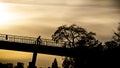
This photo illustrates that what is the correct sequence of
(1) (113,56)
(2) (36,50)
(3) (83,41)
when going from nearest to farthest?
(1) (113,56) → (2) (36,50) → (3) (83,41)

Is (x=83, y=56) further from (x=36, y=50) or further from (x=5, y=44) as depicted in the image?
(x=5, y=44)

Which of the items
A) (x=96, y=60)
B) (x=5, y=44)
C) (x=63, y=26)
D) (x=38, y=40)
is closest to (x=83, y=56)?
(x=96, y=60)

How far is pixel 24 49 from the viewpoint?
3135 inches

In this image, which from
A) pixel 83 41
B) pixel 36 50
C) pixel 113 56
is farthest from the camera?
pixel 83 41

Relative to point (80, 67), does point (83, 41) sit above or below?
above

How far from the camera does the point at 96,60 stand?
2960 inches

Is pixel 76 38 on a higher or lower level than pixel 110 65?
higher

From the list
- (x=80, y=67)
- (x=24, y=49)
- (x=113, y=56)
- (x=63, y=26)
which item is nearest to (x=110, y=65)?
(x=113, y=56)

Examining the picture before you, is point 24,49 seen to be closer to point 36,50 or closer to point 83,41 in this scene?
point 36,50

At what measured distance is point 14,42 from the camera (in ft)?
260

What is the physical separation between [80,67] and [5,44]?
14.2m

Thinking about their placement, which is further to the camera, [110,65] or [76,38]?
[76,38]

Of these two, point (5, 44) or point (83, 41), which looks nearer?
point (5, 44)

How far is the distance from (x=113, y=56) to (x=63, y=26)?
2406cm
